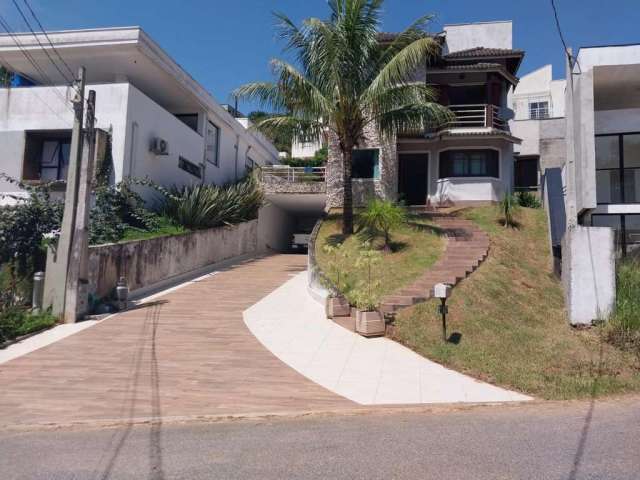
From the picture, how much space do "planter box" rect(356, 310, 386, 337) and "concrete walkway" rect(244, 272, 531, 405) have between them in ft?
0.56

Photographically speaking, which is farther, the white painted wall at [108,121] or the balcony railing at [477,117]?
the balcony railing at [477,117]

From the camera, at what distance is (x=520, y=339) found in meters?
9.56

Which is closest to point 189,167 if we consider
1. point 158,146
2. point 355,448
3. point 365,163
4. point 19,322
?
point 158,146

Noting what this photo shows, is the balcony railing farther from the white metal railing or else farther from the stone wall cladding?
the white metal railing

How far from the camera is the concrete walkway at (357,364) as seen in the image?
24.4 feet

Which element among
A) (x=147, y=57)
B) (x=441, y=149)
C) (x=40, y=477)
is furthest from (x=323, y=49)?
(x=40, y=477)

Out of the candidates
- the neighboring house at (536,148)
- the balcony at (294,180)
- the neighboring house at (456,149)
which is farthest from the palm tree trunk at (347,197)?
the neighboring house at (536,148)

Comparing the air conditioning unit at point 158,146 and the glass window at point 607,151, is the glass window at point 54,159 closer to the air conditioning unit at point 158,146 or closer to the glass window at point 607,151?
the air conditioning unit at point 158,146

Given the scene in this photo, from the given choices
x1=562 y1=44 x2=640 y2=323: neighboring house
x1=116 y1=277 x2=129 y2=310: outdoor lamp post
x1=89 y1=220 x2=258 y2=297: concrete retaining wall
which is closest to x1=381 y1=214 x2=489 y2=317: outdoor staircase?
x1=562 y1=44 x2=640 y2=323: neighboring house

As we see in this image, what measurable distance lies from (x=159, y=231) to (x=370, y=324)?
8.90 meters

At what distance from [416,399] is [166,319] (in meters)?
6.67

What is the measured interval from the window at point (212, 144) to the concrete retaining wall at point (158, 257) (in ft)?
16.3

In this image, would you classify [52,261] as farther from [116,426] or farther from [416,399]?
[416,399]

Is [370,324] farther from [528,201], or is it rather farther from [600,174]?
[528,201]
